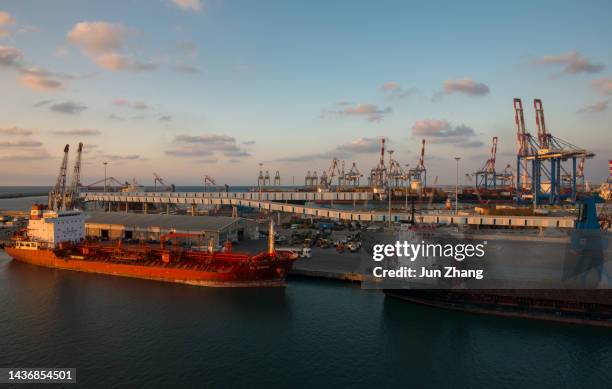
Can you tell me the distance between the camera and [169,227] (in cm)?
3947

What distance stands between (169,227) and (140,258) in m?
10.0

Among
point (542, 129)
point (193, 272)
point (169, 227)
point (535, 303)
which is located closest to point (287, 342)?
point (193, 272)

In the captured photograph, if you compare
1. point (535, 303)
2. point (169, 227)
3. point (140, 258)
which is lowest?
point (535, 303)

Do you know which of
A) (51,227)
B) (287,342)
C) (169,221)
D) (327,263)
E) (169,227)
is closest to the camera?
(287,342)

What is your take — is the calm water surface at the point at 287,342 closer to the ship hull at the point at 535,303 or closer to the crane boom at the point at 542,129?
the ship hull at the point at 535,303

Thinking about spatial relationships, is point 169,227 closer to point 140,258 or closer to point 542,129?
point 140,258

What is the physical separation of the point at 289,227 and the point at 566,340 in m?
38.3

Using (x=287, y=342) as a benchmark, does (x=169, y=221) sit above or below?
above

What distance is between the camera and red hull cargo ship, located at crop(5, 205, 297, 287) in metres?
26.3

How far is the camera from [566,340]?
58.6 ft

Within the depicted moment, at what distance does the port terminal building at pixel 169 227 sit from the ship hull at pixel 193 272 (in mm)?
8717

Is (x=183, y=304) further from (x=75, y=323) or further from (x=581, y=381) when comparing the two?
(x=581, y=381)

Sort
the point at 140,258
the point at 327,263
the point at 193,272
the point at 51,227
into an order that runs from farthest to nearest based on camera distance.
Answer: the point at 51,227 → the point at 327,263 → the point at 140,258 → the point at 193,272

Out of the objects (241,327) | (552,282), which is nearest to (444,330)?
(552,282)
